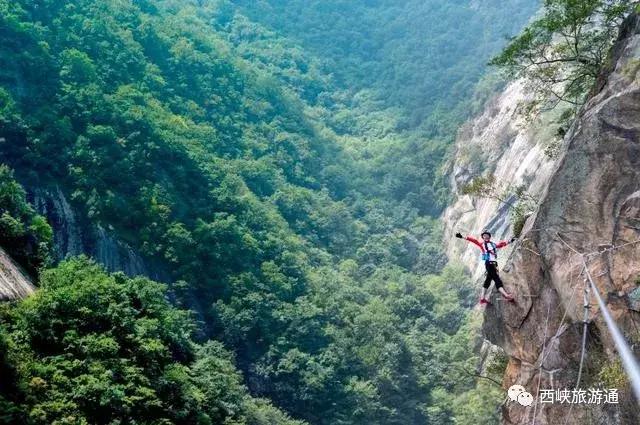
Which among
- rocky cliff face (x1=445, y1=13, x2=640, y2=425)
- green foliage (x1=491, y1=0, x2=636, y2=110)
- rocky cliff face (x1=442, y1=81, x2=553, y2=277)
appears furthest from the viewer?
rocky cliff face (x1=442, y1=81, x2=553, y2=277)

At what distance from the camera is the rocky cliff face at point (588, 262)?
425 inches

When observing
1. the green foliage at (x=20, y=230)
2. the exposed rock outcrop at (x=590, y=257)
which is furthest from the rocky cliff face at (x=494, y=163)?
the exposed rock outcrop at (x=590, y=257)

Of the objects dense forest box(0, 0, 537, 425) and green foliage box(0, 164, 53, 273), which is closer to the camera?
dense forest box(0, 0, 537, 425)

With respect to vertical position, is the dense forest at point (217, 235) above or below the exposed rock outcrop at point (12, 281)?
above

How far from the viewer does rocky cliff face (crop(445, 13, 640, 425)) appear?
10.8 metres

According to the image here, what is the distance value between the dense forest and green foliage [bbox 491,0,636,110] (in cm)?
1505

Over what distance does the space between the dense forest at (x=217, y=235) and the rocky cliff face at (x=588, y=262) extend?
12.3 meters

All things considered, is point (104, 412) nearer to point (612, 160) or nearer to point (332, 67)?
point (612, 160)

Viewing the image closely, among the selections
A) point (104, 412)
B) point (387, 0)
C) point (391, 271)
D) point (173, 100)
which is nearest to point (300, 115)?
point (173, 100)

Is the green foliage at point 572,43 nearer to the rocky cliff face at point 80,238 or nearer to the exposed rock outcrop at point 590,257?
the exposed rock outcrop at point 590,257

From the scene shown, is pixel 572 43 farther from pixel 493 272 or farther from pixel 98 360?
pixel 98 360

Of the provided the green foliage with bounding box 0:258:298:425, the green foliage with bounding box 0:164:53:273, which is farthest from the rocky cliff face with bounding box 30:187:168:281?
the green foliage with bounding box 0:258:298:425

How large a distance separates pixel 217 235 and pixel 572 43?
31.1m

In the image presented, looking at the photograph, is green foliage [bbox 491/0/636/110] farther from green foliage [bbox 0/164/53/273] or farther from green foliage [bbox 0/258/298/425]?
green foliage [bbox 0/164/53/273]
